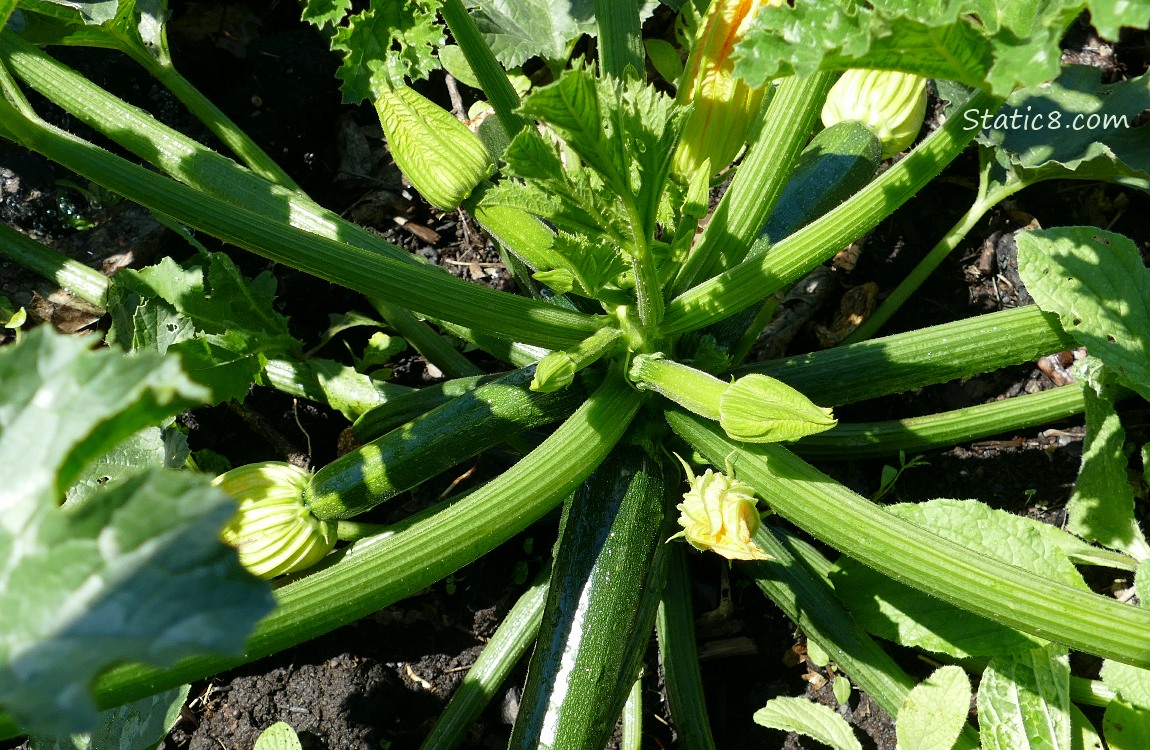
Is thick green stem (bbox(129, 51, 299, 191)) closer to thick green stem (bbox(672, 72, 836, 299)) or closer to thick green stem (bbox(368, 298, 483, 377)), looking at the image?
thick green stem (bbox(368, 298, 483, 377))

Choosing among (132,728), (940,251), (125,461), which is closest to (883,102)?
(940,251)

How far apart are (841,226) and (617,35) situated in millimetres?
739

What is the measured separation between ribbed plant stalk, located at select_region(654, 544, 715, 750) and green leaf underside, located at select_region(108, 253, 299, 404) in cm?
109

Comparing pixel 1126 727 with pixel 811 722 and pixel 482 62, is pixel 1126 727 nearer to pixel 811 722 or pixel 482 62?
pixel 811 722

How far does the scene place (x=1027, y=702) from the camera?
1993 mm

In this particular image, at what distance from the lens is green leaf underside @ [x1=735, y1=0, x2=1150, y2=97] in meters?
1.37

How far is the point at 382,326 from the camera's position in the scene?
2.82 metres

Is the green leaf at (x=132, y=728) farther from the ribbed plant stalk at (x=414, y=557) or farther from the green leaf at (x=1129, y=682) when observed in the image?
the green leaf at (x=1129, y=682)

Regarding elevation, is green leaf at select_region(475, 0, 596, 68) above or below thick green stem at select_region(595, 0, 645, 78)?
below

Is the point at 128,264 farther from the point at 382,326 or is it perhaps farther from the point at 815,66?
the point at 815,66

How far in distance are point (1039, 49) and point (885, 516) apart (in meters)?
0.76

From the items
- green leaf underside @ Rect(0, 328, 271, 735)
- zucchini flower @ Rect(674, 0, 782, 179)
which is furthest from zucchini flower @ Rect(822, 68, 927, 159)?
green leaf underside @ Rect(0, 328, 271, 735)

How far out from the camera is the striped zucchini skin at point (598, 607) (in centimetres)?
191

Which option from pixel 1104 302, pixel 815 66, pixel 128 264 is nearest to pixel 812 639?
pixel 1104 302
